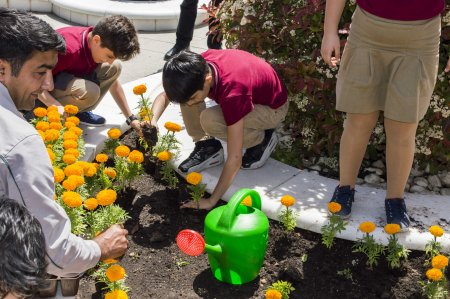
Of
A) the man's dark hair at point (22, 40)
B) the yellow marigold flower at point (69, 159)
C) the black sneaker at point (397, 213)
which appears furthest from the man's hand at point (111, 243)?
the black sneaker at point (397, 213)

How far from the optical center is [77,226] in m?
3.23

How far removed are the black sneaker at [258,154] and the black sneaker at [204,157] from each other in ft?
0.52

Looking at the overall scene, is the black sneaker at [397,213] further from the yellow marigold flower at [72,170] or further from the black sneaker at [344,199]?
the yellow marigold flower at [72,170]

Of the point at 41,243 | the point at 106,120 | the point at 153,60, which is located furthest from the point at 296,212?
the point at 153,60

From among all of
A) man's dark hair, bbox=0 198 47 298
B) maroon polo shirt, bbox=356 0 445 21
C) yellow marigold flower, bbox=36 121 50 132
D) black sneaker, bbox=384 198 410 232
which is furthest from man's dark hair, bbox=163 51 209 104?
man's dark hair, bbox=0 198 47 298

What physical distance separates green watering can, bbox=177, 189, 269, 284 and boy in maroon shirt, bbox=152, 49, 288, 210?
0.51m

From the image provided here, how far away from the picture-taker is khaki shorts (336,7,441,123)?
3.24 metres

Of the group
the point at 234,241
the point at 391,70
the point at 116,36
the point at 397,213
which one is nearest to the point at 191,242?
the point at 234,241

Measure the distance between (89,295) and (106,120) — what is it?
1.74 meters

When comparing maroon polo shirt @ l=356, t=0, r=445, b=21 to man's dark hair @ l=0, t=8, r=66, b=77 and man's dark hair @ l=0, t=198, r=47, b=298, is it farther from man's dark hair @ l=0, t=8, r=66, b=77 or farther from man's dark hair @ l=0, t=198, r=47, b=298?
man's dark hair @ l=0, t=198, r=47, b=298

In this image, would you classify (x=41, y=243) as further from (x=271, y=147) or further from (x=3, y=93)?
(x=271, y=147)

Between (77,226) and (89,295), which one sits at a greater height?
(77,226)

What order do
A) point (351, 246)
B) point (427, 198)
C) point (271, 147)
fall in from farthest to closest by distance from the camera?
point (271, 147)
point (427, 198)
point (351, 246)

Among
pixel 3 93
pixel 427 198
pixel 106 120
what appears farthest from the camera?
pixel 106 120
